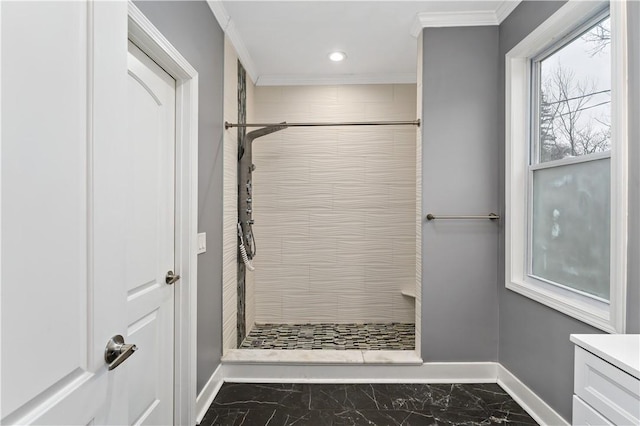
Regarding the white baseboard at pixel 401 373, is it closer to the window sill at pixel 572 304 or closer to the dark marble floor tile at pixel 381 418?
the dark marble floor tile at pixel 381 418

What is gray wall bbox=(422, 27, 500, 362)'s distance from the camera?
2350 millimetres

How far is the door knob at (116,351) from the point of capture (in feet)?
2.64

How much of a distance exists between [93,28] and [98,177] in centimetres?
31

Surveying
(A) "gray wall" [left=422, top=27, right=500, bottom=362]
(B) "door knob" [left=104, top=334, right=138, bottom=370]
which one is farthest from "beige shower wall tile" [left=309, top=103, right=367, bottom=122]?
(B) "door knob" [left=104, top=334, right=138, bottom=370]

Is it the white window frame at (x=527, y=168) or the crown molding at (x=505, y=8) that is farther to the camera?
the crown molding at (x=505, y=8)

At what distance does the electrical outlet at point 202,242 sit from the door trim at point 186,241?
120 millimetres

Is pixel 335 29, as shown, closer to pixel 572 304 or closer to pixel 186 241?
pixel 186 241

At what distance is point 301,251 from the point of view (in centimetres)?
345

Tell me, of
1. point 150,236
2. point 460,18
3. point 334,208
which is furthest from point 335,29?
point 150,236

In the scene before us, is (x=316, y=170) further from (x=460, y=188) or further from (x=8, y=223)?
(x=8, y=223)

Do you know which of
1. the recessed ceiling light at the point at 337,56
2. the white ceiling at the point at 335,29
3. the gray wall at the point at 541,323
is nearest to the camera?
the gray wall at the point at 541,323

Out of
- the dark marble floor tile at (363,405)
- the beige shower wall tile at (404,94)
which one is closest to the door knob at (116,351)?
the dark marble floor tile at (363,405)

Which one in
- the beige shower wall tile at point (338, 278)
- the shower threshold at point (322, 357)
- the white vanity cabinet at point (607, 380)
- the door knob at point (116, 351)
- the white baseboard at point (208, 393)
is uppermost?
the door knob at point (116, 351)

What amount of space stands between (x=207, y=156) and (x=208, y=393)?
1.43m
